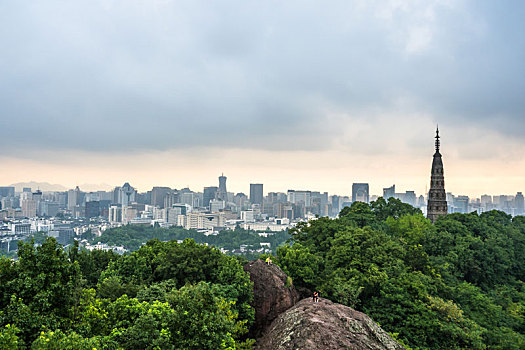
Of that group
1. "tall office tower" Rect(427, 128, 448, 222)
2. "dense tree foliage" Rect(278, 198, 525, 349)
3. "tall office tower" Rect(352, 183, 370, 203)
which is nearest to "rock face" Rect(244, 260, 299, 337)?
"dense tree foliage" Rect(278, 198, 525, 349)

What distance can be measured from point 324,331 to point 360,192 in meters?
158

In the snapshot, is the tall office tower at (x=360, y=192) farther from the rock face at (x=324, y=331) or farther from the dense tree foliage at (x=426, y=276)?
the rock face at (x=324, y=331)

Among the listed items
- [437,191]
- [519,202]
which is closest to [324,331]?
[437,191]

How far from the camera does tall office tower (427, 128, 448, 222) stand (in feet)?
135

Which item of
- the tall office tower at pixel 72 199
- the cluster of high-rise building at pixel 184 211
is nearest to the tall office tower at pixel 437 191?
the cluster of high-rise building at pixel 184 211

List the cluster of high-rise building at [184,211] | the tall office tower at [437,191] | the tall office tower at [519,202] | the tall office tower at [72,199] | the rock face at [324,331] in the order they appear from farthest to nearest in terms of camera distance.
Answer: the tall office tower at [72,199] → the cluster of high-rise building at [184,211] → the tall office tower at [519,202] → the tall office tower at [437,191] → the rock face at [324,331]

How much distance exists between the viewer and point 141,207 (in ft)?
611

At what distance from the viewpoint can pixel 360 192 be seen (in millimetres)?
162000

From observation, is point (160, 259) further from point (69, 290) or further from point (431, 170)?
point (431, 170)

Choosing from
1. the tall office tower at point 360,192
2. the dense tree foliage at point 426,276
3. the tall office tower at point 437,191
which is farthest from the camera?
the tall office tower at point 360,192

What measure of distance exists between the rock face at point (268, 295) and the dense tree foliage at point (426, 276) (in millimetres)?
2884

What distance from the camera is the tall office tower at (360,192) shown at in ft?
520

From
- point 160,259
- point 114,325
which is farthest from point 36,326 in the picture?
point 160,259

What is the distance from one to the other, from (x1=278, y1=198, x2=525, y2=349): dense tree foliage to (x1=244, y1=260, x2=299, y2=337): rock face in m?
2.88
